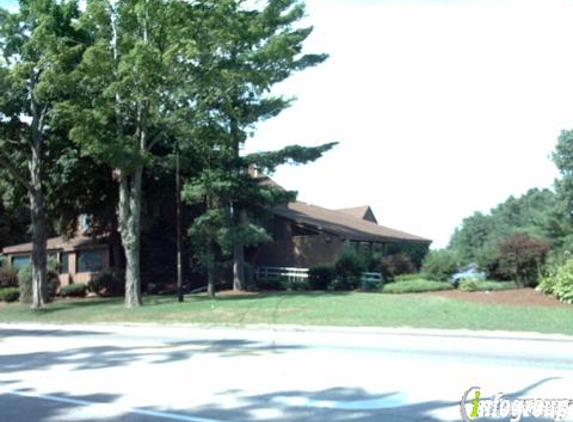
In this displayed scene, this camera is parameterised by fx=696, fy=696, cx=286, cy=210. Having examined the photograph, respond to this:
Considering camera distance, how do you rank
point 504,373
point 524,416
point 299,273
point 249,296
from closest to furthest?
point 524,416, point 504,373, point 249,296, point 299,273

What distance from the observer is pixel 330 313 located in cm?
2230

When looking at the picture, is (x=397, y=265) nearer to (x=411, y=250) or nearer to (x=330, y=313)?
(x=411, y=250)

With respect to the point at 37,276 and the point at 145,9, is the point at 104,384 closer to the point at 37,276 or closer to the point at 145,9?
the point at 145,9

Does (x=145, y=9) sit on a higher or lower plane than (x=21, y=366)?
higher

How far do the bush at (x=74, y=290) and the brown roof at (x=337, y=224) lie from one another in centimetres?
1194

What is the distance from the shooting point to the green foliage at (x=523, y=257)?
2681 centimetres

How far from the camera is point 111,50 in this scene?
26938 mm

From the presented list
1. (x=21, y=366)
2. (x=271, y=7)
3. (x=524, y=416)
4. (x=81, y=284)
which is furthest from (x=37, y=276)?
(x=524, y=416)

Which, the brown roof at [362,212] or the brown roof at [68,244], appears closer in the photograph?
the brown roof at [68,244]

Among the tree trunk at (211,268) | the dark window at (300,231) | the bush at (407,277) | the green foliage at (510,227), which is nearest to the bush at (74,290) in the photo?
the tree trunk at (211,268)

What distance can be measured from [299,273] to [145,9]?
17804mm

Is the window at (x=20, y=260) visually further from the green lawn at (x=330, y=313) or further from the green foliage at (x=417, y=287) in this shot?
the green foliage at (x=417, y=287)

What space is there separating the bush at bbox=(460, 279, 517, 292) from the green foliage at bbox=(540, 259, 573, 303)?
381 cm

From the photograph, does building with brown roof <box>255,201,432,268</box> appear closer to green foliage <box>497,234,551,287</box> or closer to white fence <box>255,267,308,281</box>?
white fence <box>255,267,308,281</box>
